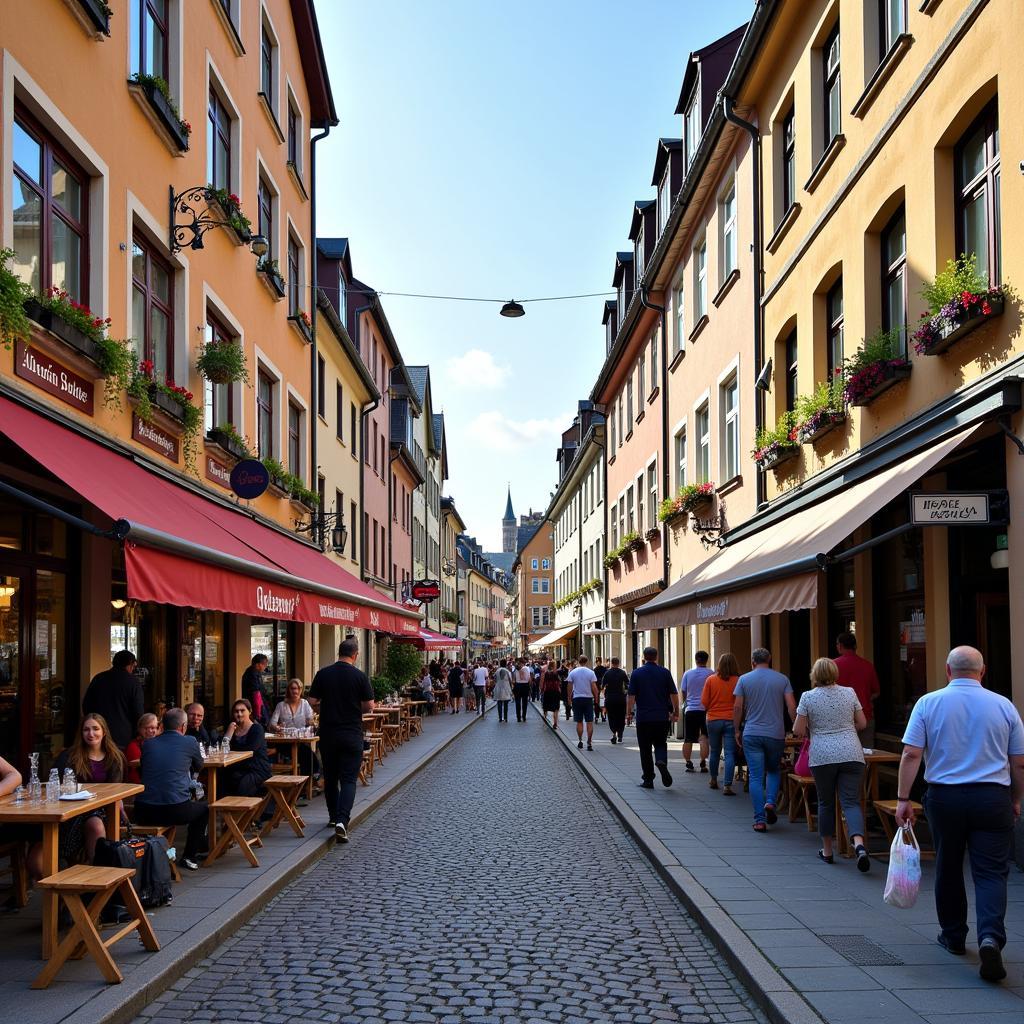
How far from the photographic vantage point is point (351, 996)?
5.79 meters

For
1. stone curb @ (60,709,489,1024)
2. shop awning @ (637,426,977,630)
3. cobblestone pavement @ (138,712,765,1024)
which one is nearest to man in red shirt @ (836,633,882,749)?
shop awning @ (637,426,977,630)

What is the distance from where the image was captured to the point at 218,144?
51.7 feet

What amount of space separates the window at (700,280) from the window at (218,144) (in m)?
9.55

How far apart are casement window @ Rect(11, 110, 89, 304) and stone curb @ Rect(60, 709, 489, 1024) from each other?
16.1 ft

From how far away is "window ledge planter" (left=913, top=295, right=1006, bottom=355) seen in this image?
8805 millimetres

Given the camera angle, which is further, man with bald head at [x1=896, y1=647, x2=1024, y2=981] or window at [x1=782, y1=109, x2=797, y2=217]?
window at [x1=782, y1=109, x2=797, y2=217]

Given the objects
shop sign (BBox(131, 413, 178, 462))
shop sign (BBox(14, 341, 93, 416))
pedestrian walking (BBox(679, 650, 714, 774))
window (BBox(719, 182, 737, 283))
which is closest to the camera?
shop sign (BBox(14, 341, 93, 416))

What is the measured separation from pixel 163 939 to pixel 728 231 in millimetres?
16424

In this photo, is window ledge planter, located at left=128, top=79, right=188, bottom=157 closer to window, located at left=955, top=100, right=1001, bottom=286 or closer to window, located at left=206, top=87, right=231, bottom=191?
window, located at left=206, top=87, right=231, bottom=191

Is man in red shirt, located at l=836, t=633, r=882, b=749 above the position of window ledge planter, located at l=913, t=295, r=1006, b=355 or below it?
below

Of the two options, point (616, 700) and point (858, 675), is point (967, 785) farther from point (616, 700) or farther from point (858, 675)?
point (616, 700)

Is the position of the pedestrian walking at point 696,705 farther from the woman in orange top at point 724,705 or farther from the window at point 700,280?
A: the window at point 700,280

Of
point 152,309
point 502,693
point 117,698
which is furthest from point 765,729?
point 502,693

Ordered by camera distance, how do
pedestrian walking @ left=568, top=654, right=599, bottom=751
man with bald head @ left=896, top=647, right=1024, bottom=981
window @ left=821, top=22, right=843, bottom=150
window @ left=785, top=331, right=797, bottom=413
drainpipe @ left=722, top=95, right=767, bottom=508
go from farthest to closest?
pedestrian walking @ left=568, top=654, right=599, bottom=751 < drainpipe @ left=722, top=95, right=767, bottom=508 < window @ left=785, top=331, right=797, bottom=413 < window @ left=821, top=22, right=843, bottom=150 < man with bald head @ left=896, top=647, right=1024, bottom=981
